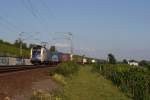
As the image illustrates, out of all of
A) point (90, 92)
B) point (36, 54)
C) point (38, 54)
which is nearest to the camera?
point (90, 92)

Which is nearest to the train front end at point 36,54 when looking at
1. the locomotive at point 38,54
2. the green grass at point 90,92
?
the locomotive at point 38,54

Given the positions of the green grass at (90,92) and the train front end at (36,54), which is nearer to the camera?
the green grass at (90,92)

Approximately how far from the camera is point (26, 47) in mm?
171000

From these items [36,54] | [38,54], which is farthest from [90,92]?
[36,54]

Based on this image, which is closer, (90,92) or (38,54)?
(90,92)

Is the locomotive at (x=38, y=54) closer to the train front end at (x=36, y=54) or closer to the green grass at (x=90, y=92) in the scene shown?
the train front end at (x=36, y=54)

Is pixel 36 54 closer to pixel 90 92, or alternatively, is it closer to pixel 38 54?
pixel 38 54

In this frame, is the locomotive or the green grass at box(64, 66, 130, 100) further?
the locomotive

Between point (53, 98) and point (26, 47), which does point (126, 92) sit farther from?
point (26, 47)

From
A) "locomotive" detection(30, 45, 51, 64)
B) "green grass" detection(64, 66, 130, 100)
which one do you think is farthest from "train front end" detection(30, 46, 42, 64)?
"green grass" detection(64, 66, 130, 100)

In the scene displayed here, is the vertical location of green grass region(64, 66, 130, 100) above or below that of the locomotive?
below

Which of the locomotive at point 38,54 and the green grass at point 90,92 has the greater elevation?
the locomotive at point 38,54

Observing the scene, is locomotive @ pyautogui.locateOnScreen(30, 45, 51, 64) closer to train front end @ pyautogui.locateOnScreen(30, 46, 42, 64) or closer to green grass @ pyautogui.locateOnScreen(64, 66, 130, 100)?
train front end @ pyautogui.locateOnScreen(30, 46, 42, 64)

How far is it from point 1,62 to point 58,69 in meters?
21.3
